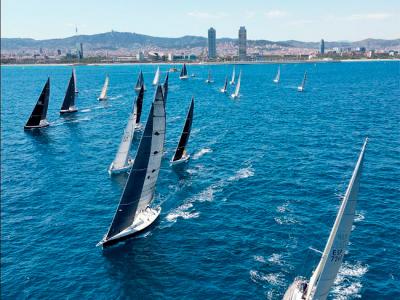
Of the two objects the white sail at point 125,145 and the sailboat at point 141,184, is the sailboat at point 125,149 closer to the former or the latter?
the white sail at point 125,145

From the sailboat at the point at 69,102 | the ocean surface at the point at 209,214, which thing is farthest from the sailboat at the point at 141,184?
the sailboat at the point at 69,102

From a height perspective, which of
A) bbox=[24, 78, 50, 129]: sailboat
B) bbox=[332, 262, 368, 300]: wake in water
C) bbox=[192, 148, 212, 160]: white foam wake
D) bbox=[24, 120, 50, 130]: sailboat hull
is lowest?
bbox=[332, 262, 368, 300]: wake in water

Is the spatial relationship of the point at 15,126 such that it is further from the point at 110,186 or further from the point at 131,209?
the point at 131,209

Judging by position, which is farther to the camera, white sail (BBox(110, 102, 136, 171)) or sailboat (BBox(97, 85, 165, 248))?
white sail (BBox(110, 102, 136, 171))

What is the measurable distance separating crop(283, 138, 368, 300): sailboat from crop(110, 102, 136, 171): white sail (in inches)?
1598

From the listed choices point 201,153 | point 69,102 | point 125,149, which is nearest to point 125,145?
point 125,149

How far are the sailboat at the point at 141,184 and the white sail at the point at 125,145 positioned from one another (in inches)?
756

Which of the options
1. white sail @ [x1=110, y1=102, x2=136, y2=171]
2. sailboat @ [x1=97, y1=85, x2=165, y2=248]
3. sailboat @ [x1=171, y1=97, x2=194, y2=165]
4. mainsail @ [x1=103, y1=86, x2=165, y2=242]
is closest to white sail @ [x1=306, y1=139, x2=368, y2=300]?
sailboat @ [x1=97, y1=85, x2=165, y2=248]

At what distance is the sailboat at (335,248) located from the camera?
27.7 m

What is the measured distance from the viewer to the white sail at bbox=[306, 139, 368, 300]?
27656mm

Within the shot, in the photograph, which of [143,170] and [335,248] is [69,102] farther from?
[335,248]

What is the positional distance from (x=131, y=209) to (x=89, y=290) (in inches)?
463

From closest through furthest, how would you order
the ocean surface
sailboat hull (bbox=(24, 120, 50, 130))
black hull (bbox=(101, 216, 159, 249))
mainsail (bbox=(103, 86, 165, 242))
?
the ocean surface, black hull (bbox=(101, 216, 159, 249)), mainsail (bbox=(103, 86, 165, 242)), sailboat hull (bbox=(24, 120, 50, 130))

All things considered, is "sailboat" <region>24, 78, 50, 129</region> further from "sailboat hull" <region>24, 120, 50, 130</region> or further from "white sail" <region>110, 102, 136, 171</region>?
"white sail" <region>110, 102, 136, 171</region>
